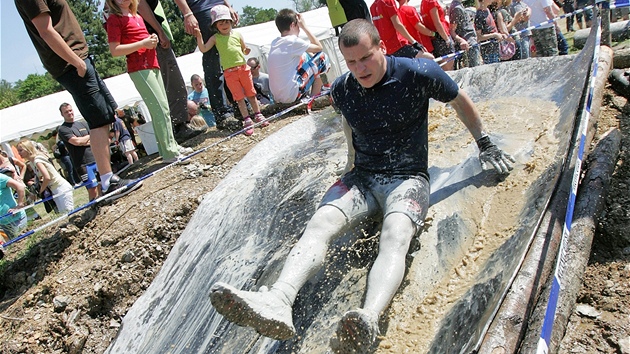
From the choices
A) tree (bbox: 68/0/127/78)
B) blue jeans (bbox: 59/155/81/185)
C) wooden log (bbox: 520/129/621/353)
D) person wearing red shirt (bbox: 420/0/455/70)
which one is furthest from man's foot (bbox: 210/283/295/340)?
tree (bbox: 68/0/127/78)

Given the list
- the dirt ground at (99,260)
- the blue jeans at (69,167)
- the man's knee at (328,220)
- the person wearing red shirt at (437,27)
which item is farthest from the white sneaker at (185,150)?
the blue jeans at (69,167)

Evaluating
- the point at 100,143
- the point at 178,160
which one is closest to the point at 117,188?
the point at 100,143

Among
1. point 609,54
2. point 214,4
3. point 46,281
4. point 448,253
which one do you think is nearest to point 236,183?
point 46,281

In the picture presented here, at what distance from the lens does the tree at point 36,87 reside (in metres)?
53.6

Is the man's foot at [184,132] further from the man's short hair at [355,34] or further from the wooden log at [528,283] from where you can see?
the wooden log at [528,283]

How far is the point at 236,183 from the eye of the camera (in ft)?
15.1

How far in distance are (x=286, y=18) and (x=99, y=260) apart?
11.6 feet

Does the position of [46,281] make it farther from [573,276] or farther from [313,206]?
[573,276]

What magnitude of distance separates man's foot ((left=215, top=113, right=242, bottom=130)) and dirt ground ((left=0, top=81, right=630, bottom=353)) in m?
1.14

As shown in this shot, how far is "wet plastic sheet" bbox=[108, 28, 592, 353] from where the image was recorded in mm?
2703

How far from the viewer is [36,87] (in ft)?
184

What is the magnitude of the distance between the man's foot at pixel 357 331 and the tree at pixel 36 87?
5724 centimetres

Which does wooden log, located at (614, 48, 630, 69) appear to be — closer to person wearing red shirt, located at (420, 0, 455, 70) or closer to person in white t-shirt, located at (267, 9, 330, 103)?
person wearing red shirt, located at (420, 0, 455, 70)

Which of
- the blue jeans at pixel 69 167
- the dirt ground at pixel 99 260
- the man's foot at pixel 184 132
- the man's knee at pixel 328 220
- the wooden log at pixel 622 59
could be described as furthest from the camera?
the blue jeans at pixel 69 167
